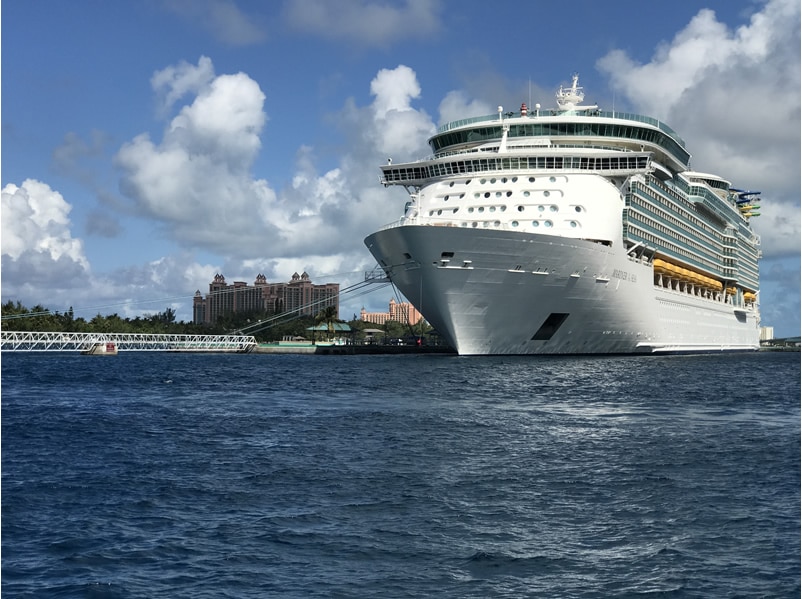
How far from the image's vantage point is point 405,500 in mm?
16000

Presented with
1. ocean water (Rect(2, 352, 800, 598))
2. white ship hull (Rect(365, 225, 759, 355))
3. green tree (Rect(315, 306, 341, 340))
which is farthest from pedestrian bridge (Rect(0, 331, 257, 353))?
ocean water (Rect(2, 352, 800, 598))

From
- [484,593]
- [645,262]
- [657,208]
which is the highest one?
[657,208]

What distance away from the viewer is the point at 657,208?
221 ft

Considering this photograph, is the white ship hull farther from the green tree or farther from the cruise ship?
the green tree

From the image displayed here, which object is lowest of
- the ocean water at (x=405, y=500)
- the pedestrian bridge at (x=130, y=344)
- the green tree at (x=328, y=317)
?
the ocean water at (x=405, y=500)

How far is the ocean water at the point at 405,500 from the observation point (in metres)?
11.9

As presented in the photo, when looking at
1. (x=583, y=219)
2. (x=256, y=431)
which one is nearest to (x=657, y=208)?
(x=583, y=219)

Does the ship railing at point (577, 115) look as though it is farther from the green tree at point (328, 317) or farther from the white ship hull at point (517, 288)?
the green tree at point (328, 317)

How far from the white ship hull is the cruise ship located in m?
0.09

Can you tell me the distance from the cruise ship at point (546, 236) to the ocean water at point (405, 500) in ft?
52.7

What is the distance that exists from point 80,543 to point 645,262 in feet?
182

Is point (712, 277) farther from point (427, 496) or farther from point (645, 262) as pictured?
point (427, 496)

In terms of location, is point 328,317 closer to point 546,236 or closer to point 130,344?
point 130,344

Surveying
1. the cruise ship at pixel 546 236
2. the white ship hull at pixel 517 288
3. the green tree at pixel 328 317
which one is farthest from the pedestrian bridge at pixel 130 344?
the white ship hull at pixel 517 288
